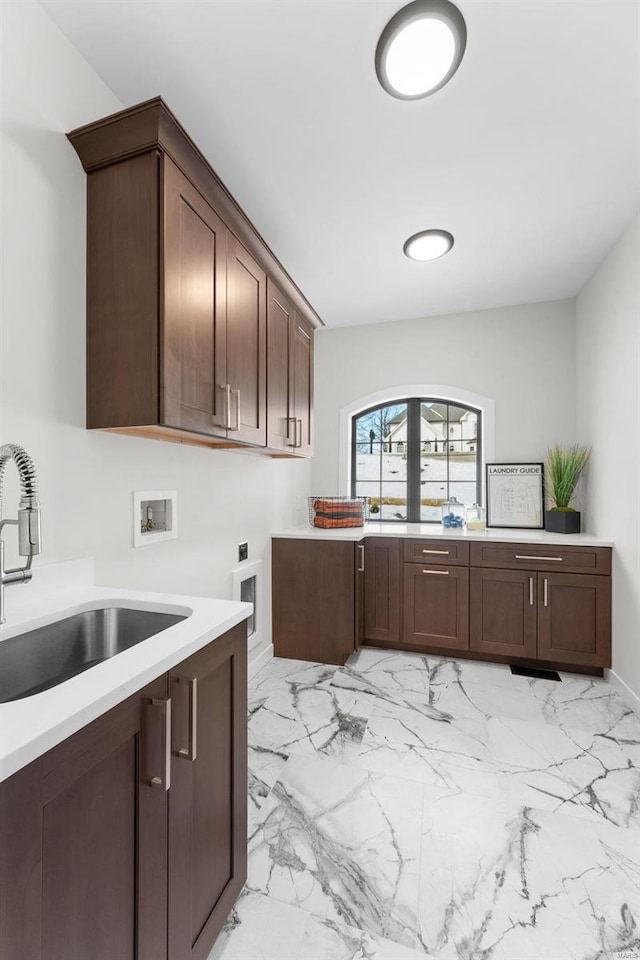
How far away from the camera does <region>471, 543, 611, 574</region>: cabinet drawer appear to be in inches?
108

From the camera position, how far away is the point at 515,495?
3.41 m

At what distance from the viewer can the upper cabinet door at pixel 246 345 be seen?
179cm

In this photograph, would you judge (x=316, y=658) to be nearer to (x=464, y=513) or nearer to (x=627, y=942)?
(x=464, y=513)

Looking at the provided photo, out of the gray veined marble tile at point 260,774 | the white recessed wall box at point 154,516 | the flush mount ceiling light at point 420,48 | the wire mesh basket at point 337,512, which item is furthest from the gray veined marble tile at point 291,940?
the flush mount ceiling light at point 420,48

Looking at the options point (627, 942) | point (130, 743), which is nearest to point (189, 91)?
point (130, 743)

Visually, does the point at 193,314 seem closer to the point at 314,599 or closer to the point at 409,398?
the point at 314,599

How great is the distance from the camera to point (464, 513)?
3.61 m

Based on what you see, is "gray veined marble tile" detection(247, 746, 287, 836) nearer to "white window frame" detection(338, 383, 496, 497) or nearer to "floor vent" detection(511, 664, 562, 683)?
"floor vent" detection(511, 664, 562, 683)

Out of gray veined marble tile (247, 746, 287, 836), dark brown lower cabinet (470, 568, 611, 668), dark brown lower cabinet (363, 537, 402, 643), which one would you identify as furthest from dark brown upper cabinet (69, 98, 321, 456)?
dark brown lower cabinet (470, 568, 611, 668)

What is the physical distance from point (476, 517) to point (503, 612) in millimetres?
762

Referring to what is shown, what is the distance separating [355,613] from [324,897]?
1.70 m

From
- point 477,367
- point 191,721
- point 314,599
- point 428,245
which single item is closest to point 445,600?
point 314,599

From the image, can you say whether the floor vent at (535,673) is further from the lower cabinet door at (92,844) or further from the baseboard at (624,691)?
the lower cabinet door at (92,844)

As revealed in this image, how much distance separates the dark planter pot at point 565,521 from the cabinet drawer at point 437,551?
678mm
